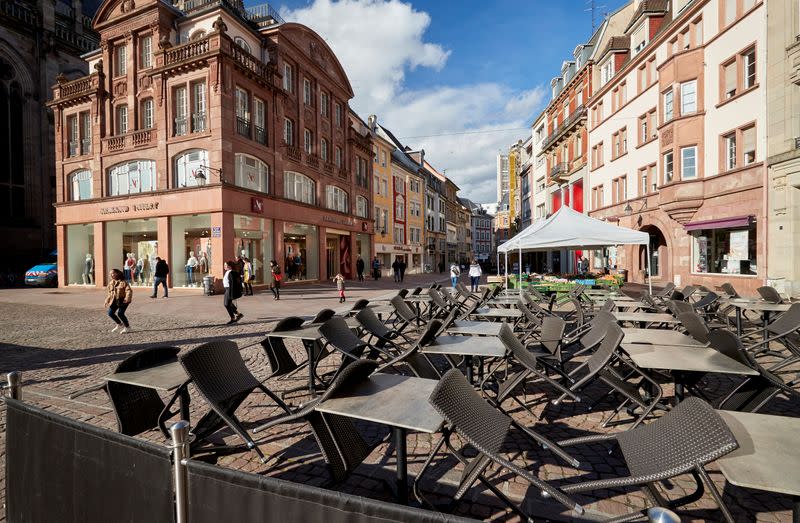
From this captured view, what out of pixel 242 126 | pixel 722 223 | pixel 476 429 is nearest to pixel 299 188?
pixel 242 126

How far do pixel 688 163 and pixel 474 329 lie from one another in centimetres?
1846

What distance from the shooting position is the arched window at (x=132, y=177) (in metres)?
19.6

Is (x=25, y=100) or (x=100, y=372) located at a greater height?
(x=25, y=100)

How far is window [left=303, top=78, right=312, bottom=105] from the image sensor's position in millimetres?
24297

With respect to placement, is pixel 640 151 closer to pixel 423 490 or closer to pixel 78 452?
pixel 423 490

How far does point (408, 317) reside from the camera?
22.0 feet

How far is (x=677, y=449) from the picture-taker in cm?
188

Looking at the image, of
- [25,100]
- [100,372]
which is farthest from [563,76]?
[25,100]

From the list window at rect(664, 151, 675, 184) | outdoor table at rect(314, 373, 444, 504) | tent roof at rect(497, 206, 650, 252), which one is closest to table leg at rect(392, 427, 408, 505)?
outdoor table at rect(314, 373, 444, 504)

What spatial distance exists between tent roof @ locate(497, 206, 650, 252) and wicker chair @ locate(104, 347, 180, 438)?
31.3ft

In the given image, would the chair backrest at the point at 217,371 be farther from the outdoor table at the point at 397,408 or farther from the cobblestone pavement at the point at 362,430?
the outdoor table at the point at 397,408

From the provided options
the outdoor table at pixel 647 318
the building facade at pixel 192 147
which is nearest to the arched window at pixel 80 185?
the building facade at pixel 192 147

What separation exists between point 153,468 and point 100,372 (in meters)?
5.40

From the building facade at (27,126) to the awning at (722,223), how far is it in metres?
41.4
